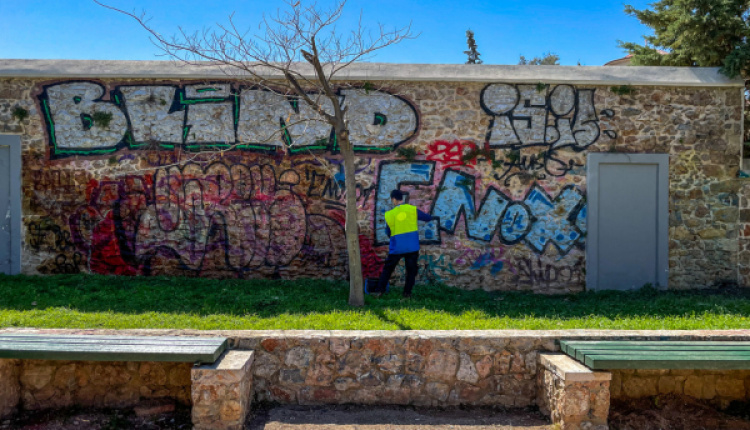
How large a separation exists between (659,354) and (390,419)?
2307 millimetres

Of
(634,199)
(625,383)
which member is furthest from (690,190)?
(625,383)

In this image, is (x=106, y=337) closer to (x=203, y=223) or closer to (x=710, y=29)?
(x=203, y=223)

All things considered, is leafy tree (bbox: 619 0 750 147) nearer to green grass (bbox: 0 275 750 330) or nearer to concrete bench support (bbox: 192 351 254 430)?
green grass (bbox: 0 275 750 330)

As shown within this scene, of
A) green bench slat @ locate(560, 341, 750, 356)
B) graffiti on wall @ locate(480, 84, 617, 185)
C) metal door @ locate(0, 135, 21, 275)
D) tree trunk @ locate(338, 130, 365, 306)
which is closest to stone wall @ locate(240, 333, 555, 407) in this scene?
green bench slat @ locate(560, 341, 750, 356)

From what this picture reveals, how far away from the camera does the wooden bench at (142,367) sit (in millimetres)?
4293

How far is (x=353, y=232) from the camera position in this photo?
680 centimetres

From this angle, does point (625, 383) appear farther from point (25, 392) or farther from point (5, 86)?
point (5, 86)

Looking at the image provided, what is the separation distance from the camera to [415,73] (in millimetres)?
9078

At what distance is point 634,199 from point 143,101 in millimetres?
8443

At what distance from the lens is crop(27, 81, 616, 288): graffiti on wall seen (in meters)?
9.05

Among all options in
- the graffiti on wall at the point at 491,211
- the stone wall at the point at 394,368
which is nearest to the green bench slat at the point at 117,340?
the stone wall at the point at 394,368

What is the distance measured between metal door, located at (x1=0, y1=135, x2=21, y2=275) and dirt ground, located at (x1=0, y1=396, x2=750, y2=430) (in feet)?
17.4

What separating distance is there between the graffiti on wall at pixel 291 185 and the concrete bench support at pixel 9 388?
440cm

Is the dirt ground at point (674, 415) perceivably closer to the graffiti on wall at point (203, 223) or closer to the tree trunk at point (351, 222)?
the tree trunk at point (351, 222)
